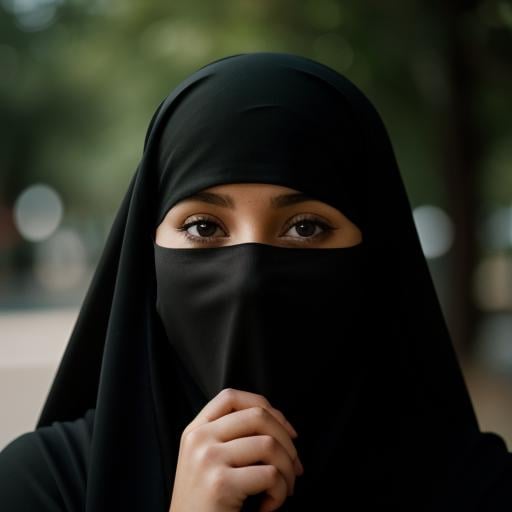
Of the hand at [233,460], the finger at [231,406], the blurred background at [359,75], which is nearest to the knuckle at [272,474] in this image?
the hand at [233,460]

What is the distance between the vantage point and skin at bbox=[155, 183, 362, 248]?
1.85 m

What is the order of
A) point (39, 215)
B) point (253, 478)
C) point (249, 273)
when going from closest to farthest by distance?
1. point (253, 478)
2. point (249, 273)
3. point (39, 215)

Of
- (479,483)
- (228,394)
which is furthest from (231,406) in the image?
(479,483)

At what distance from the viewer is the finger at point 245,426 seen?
1629 millimetres

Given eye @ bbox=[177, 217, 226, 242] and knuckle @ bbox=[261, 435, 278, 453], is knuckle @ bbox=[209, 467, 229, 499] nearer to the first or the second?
knuckle @ bbox=[261, 435, 278, 453]

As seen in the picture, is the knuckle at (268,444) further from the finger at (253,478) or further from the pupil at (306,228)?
the pupil at (306,228)

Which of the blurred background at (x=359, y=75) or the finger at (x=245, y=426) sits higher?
the blurred background at (x=359, y=75)

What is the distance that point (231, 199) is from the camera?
1.86 meters

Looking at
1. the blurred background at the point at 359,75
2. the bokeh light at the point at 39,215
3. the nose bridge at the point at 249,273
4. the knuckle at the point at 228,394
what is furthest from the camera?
the bokeh light at the point at 39,215

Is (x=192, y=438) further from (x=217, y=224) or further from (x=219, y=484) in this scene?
(x=217, y=224)

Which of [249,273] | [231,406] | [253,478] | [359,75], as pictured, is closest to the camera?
[253,478]

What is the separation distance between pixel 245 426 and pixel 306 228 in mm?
517

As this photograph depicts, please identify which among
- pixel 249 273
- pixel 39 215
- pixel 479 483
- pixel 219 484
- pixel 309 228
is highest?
pixel 39 215

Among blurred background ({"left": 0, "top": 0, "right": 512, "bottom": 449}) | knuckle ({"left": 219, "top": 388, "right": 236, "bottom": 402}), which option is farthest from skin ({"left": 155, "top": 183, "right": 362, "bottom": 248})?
blurred background ({"left": 0, "top": 0, "right": 512, "bottom": 449})
